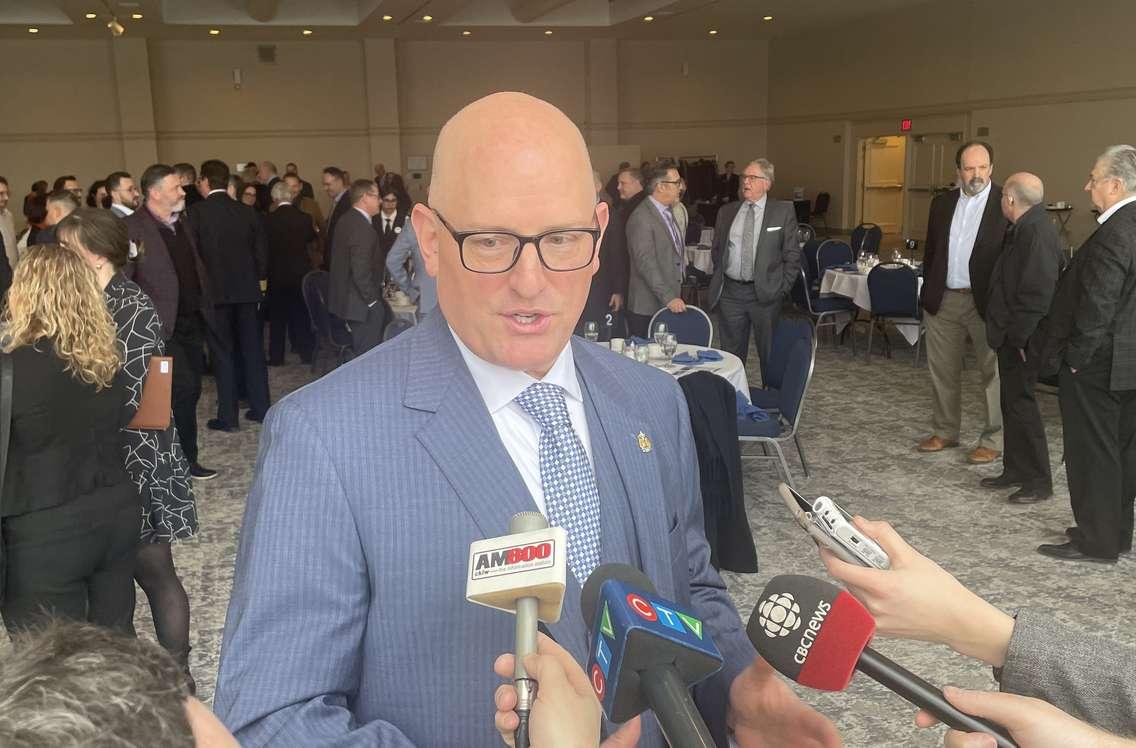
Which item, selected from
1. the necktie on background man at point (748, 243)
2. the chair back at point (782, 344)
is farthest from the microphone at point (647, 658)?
the necktie on background man at point (748, 243)

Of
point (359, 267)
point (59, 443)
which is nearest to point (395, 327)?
point (359, 267)

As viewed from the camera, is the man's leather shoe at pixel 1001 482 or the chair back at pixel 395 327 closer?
the man's leather shoe at pixel 1001 482

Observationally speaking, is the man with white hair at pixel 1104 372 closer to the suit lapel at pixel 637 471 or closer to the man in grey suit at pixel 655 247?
the man in grey suit at pixel 655 247

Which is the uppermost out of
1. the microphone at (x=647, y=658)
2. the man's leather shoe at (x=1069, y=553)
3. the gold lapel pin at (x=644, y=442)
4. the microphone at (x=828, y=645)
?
the gold lapel pin at (x=644, y=442)

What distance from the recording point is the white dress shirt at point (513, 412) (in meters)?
1.21

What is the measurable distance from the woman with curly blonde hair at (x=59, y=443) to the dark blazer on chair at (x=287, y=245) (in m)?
5.75

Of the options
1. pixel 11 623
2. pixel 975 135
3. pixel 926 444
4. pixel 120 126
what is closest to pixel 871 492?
pixel 926 444

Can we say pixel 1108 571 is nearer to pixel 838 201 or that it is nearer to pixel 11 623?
pixel 11 623

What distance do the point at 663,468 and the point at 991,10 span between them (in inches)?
618

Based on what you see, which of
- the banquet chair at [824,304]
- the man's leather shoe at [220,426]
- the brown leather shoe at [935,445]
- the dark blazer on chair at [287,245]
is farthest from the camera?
the banquet chair at [824,304]

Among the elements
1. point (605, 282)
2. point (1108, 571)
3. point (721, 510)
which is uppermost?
point (605, 282)

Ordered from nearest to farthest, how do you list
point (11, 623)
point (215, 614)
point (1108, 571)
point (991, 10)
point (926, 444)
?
point (11, 623), point (215, 614), point (1108, 571), point (926, 444), point (991, 10)

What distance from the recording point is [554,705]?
757 mm

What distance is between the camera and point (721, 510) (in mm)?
4164
